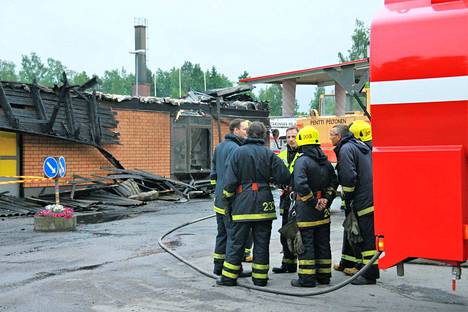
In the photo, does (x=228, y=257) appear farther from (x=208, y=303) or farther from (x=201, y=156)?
(x=201, y=156)

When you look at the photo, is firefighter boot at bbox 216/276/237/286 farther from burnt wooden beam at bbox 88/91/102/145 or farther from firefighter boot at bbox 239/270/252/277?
burnt wooden beam at bbox 88/91/102/145

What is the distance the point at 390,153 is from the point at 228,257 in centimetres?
295

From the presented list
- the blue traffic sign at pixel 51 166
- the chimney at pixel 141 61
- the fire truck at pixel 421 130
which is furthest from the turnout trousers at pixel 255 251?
the chimney at pixel 141 61

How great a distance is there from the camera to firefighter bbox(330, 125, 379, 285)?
6.49m

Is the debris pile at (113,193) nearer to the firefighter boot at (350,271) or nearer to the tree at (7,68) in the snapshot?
the firefighter boot at (350,271)

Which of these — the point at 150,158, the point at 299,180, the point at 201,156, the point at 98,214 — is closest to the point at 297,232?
the point at 299,180

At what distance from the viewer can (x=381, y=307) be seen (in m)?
5.68

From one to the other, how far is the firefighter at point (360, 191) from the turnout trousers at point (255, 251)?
944mm

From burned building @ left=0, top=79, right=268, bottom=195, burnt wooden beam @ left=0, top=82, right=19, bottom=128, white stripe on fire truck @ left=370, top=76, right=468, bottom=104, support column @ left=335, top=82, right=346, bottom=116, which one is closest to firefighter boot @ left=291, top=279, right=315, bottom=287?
white stripe on fire truck @ left=370, top=76, right=468, bottom=104

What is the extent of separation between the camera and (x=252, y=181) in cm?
657

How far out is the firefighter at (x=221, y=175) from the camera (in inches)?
283

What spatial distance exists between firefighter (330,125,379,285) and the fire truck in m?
2.27

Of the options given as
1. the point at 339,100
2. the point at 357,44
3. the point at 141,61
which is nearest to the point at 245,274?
the point at 339,100

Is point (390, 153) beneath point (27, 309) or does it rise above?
above
